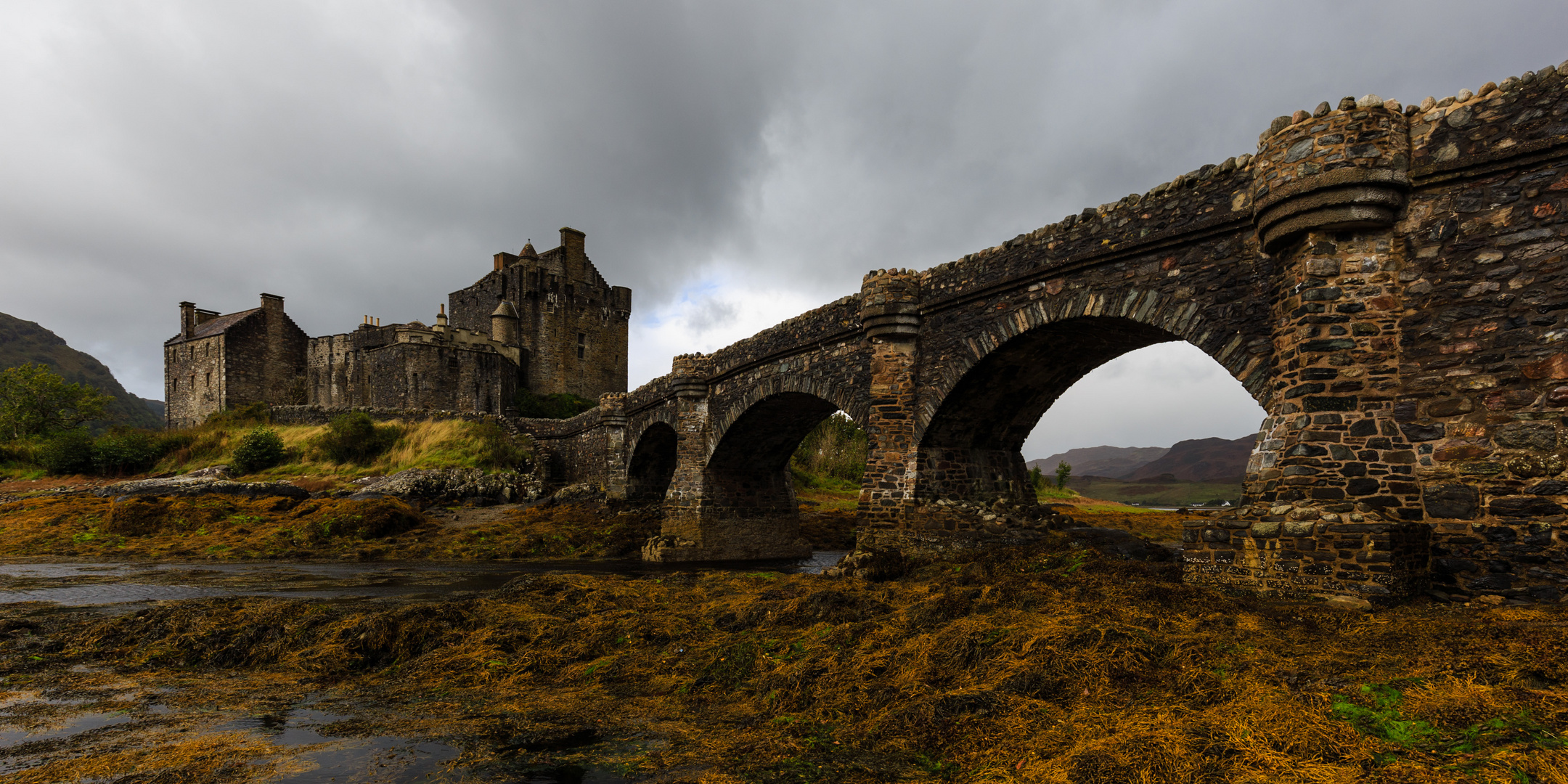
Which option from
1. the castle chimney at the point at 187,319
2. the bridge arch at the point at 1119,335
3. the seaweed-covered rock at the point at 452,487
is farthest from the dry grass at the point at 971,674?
the castle chimney at the point at 187,319

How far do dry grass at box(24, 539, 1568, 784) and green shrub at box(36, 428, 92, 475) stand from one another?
97.5ft

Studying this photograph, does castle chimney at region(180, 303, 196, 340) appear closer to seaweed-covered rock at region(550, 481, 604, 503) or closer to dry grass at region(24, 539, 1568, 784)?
seaweed-covered rock at region(550, 481, 604, 503)

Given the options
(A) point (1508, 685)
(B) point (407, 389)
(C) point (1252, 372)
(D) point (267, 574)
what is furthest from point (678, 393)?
(B) point (407, 389)

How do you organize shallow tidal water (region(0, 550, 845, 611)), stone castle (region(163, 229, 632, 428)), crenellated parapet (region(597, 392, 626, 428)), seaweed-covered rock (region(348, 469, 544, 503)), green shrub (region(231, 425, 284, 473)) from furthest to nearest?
1. stone castle (region(163, 229, 632, 428))
2. green shrub (region(231, 425, 284, 473))
3. crenellated parapet (region(597, 392, 626, 428))
4. seaweed-covered rock (region(348, 469, 544, 503))
5. shallow tidal water (region(0, 550, 845, 611))

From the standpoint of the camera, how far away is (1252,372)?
26.1 feet

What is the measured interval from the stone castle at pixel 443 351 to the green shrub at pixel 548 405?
0.99 m

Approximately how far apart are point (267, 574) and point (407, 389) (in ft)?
94.9

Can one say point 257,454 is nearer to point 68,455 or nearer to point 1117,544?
point 68,455

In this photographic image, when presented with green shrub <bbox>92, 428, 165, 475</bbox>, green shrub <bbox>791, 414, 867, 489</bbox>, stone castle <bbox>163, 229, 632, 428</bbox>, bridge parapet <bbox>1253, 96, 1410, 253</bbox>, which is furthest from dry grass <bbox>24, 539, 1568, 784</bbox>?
stone castle <bbox>163, 229, 632, 428</bbox>

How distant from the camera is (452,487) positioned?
83.0ft

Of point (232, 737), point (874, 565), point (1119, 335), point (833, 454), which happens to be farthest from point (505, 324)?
point (232, 737)

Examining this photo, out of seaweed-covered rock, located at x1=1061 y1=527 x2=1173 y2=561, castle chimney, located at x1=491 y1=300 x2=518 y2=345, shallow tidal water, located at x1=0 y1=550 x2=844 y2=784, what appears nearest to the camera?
shallow tidal water, located at x1=0 y1=550 x2=844 y2=784

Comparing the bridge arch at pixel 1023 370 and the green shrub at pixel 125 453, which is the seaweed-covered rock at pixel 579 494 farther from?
the green shrub at pixel 125 453

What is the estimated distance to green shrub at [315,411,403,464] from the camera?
99.3 ft
